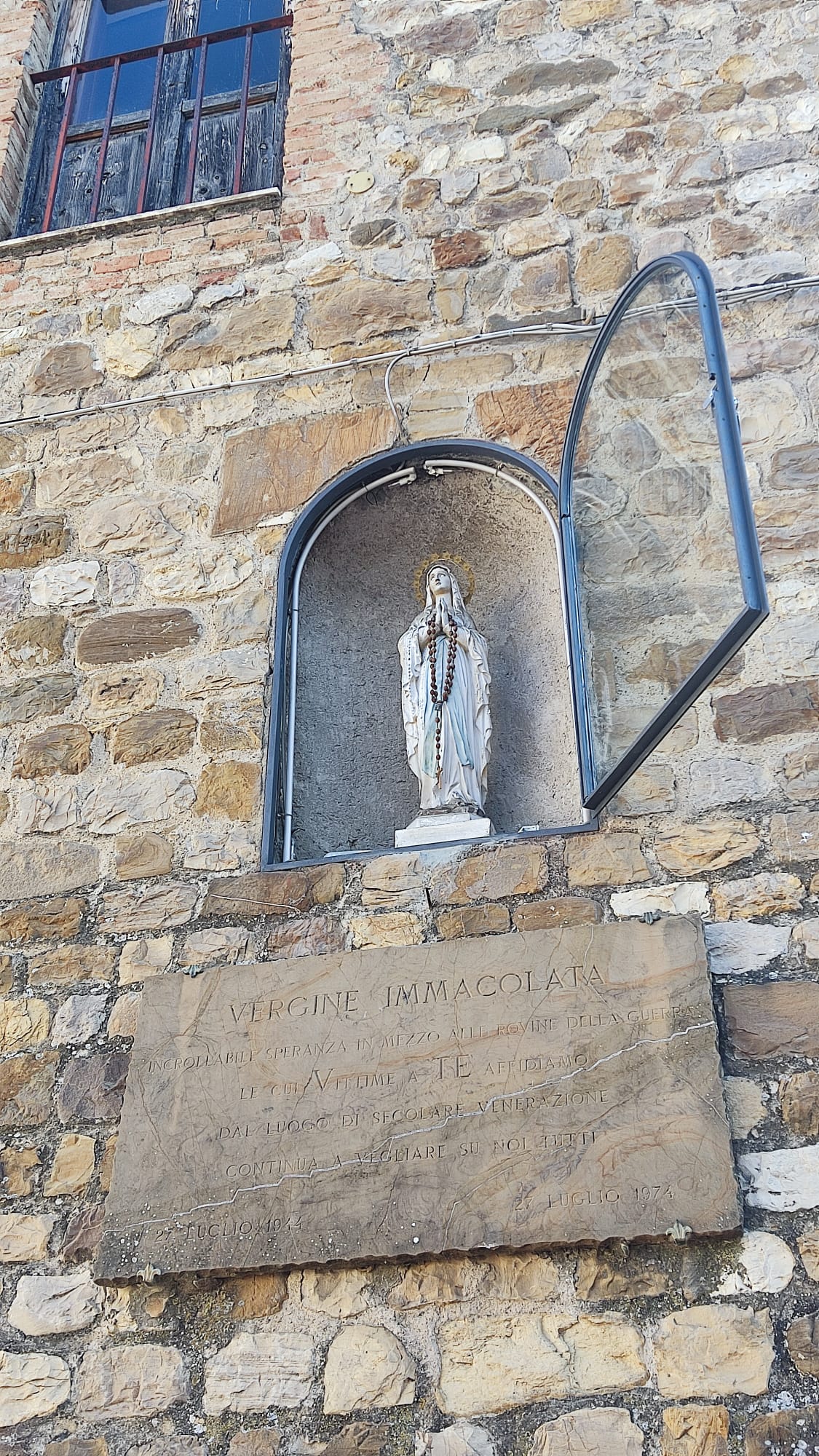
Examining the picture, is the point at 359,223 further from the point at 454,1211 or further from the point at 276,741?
the point at 454,1211

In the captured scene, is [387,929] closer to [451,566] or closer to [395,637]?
[395,637]

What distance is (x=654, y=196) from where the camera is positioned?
5.08 metres

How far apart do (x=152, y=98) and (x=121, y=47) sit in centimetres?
93

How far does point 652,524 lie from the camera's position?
3486 mm

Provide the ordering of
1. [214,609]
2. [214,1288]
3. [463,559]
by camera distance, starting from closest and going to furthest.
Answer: [214,1288]
[214,609]
[463,559]

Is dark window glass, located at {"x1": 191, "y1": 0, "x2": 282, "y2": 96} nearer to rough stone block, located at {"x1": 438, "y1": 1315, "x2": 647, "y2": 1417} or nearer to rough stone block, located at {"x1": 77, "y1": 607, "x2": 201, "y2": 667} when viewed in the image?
rough stone block, located at {"x1": 77, "y1": 607, "x2": 201, "y2": 667}

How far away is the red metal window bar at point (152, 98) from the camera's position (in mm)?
5930

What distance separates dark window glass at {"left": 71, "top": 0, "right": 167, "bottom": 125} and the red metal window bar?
58 millimetres

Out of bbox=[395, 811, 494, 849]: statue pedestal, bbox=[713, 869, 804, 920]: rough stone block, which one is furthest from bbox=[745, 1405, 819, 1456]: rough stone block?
bbox=[395, 811, 494, 849]: statue pedestal

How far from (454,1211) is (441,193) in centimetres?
373

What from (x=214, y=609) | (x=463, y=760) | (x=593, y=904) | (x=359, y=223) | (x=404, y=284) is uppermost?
(x=359, y=223)

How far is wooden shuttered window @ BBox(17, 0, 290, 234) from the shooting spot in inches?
233

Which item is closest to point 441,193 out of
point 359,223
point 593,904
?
point 359,223

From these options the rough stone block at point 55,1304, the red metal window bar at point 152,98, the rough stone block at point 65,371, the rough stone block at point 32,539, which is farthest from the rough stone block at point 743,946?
the red metal window bar at point 152,98
